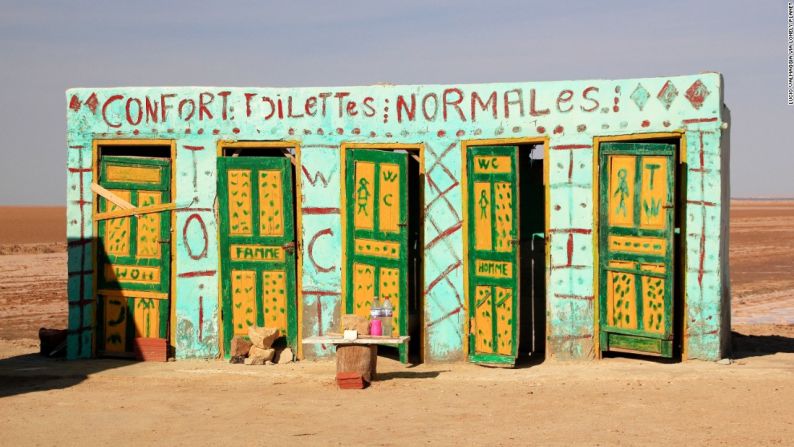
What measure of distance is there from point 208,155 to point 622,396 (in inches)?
209

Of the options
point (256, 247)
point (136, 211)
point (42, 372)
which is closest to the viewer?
point (42, 372)

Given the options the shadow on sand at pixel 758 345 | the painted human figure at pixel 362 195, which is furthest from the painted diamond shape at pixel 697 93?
the painted human figure at pixel 362 195

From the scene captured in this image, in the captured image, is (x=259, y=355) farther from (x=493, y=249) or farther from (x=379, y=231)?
(x=493, y=249)

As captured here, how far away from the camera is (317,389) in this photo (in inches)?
454

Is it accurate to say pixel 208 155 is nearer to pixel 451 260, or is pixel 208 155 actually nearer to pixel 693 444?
pixel 451 260

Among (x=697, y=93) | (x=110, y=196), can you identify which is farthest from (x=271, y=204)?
(x=697, y=93)

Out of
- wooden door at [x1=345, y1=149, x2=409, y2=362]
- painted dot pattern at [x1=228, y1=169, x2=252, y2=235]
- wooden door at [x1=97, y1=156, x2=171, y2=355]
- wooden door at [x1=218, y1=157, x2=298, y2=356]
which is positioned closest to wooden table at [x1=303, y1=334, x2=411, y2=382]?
wooden door at [x1=345, y1=149, x2=409, y2=362]

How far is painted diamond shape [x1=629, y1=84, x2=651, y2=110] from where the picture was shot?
12.2m

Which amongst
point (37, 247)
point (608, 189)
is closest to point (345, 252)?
point (608, 189)

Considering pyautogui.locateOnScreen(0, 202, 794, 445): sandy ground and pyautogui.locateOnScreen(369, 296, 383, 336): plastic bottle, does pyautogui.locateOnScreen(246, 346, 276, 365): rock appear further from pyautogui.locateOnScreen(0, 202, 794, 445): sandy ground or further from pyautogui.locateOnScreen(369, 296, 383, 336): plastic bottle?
pyautogui.locateOnScreen(369, 296, 383, 336): plastic bottle

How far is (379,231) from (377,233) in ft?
0.10

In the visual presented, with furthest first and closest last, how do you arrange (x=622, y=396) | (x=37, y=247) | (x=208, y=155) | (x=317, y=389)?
(x=37, y=247) → (x=208, y=155) → (x=317, y=389) → (x=622, y=396)

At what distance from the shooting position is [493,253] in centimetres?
1261

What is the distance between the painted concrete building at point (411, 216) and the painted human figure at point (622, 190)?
2cm
